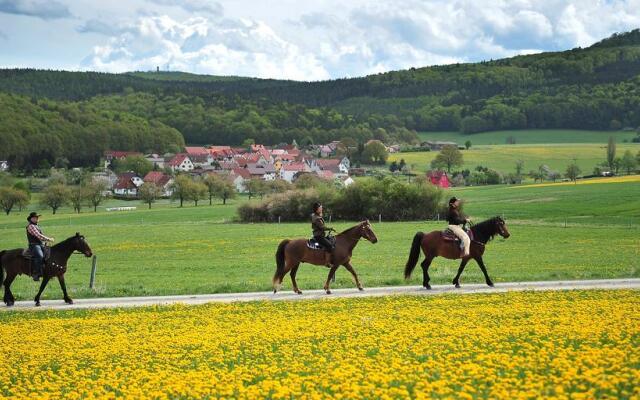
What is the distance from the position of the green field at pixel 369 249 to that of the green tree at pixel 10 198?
26942 millimetres

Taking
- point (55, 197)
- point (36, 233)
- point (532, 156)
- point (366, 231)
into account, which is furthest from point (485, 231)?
point (532, 156)

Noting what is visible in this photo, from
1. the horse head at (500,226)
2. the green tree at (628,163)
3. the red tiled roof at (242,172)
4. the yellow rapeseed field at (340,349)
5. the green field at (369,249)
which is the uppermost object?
the green tree at (628,163)

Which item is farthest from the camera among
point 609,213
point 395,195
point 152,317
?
point 395,195

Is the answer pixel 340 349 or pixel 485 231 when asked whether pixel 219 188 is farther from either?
pixel 340 349

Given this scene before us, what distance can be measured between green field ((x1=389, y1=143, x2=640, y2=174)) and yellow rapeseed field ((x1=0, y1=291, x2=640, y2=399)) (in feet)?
437

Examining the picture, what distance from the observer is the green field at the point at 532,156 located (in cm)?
15688

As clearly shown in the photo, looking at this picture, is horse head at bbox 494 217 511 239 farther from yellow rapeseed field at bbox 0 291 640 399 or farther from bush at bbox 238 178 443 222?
bush at bbox 238 178 443 222

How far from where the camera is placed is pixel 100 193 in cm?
13462

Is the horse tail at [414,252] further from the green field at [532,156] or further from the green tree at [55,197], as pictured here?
the green field at [532,156]

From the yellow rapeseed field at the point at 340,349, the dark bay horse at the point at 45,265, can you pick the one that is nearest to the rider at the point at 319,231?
the yellow rapeseed field at the point at 340,349

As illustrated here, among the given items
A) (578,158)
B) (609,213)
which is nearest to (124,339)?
(609,213)

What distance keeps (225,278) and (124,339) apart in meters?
17.3

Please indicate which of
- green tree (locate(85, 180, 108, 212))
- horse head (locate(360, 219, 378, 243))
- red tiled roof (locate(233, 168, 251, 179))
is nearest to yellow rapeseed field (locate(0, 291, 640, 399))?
horse head (locate(360, 219, 378, 243))

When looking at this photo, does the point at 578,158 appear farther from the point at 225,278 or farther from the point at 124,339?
the point at 124,339
